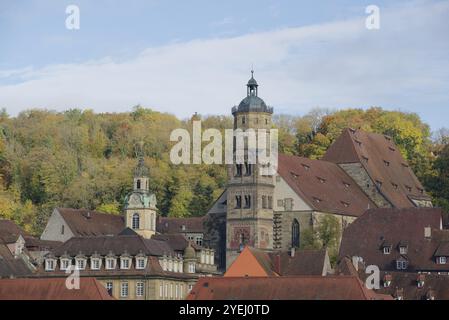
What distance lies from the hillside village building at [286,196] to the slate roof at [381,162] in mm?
116

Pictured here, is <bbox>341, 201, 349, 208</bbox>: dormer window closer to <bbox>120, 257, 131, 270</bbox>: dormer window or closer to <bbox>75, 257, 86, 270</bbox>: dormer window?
<bbox>120, 257, 131, 270</bbox>: dormer window

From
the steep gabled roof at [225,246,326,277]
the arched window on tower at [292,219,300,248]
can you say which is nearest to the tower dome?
the arched window on tower at [292,219,300,248]

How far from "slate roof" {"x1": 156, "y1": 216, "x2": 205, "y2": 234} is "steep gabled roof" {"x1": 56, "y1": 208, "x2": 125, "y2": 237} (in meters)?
3.57

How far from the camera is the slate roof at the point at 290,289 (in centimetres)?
8319

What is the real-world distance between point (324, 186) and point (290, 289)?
128 ft

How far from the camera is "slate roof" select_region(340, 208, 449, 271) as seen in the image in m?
107

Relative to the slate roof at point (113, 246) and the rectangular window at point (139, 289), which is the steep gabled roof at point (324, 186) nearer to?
the slate roof at point (113, 246)

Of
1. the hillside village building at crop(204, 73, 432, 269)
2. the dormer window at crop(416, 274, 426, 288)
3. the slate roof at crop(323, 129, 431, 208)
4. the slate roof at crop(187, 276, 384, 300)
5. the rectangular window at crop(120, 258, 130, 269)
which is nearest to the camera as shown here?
the slate roof at crop(187, 276, 384, 300)

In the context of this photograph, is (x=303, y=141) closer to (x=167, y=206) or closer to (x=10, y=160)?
(x=167, y=206)

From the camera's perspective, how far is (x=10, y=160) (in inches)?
6083

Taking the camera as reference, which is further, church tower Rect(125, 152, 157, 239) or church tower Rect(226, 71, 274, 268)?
church tower Rect(125, 152, 157, 239)

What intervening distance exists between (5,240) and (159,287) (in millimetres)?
21393

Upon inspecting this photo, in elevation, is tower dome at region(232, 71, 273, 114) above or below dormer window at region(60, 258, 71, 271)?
above
